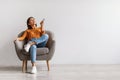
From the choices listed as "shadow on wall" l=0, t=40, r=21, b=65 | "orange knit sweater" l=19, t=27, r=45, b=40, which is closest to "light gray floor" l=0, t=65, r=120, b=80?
"shadow on wall" l=0, t=40, r=21, b=65

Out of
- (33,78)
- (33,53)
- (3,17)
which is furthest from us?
(3,17)

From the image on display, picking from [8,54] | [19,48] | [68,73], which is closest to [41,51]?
[19,48]

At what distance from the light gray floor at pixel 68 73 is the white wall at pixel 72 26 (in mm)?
382

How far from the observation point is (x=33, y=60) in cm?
561

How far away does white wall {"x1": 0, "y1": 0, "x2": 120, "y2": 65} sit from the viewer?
6520 mm

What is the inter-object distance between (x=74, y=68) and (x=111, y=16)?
151cm

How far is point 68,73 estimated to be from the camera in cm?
546

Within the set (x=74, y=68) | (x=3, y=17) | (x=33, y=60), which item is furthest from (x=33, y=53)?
(x=3, y=17)

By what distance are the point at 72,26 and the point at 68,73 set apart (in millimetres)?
1467

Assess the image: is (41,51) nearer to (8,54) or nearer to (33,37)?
(33,37)

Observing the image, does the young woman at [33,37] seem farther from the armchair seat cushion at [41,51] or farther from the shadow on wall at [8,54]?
the shadow on wall at [8,54]

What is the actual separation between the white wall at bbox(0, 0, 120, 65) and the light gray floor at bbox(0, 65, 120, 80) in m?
0.38

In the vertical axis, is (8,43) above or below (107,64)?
above

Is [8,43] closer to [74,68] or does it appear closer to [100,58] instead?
[74,68]
